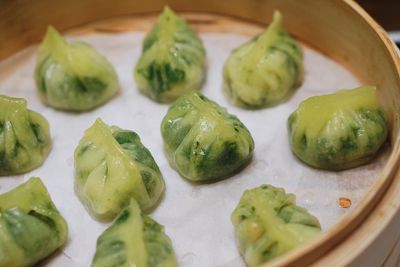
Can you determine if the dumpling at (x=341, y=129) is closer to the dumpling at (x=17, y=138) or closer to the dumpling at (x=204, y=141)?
the dumpling at (x=204, y=141)

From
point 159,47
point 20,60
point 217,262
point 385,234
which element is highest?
point 385,234

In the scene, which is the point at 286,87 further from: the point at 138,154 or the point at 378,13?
the point at 378,13

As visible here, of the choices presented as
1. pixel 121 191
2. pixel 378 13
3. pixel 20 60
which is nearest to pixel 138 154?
pixel 121 191

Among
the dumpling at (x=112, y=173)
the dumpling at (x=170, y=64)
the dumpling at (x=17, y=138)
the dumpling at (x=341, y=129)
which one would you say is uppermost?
the dumpling at (x=341, y=129)

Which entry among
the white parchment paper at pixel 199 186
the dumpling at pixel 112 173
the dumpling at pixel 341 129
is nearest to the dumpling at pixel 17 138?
the white parchment paper at pixel 199 186

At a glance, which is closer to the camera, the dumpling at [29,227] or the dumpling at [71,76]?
the dumpling at [29,227]

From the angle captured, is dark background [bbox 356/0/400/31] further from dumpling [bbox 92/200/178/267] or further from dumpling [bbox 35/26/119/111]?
dumpling [bbox 92/200/178/267]

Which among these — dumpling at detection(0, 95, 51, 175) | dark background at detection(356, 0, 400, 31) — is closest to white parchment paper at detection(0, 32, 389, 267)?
dumpling at detection(0, 95, 51, 175)
